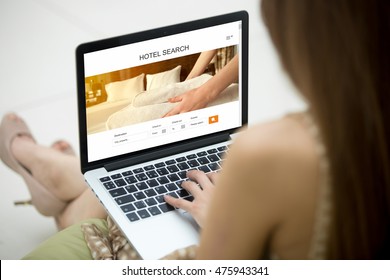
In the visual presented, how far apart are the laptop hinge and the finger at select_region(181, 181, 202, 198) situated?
4.1 inches

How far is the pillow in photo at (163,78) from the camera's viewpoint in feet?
4.34

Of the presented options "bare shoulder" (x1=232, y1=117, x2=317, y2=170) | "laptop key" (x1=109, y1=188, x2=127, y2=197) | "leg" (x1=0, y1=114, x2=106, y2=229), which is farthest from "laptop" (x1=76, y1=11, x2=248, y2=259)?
"bare shoulder" (x1=232, y1=117, x2=317, y2=170)

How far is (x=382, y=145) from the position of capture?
35.3 inches

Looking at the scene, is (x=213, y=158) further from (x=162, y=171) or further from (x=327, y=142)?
(x=327, y=142)

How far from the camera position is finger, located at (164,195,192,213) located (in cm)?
123

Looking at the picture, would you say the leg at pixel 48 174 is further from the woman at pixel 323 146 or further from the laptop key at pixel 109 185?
the woman at pixel 323 146

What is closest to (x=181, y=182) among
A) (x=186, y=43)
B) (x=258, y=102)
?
(x=186, y=43)

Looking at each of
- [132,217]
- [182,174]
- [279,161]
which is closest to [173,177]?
[182,174]

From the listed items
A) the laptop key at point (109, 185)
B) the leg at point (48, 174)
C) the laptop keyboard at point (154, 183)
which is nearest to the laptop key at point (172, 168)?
the laptop keyboard at point (154, 183)

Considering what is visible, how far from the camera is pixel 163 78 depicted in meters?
1.33

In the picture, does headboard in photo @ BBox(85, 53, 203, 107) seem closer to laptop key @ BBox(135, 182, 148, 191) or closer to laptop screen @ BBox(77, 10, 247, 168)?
laptop screen @ BBox(77, 10, 247, 168)

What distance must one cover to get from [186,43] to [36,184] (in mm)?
584

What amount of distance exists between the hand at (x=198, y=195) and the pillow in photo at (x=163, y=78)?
16 cm

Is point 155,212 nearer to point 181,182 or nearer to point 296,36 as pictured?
point 181,182
